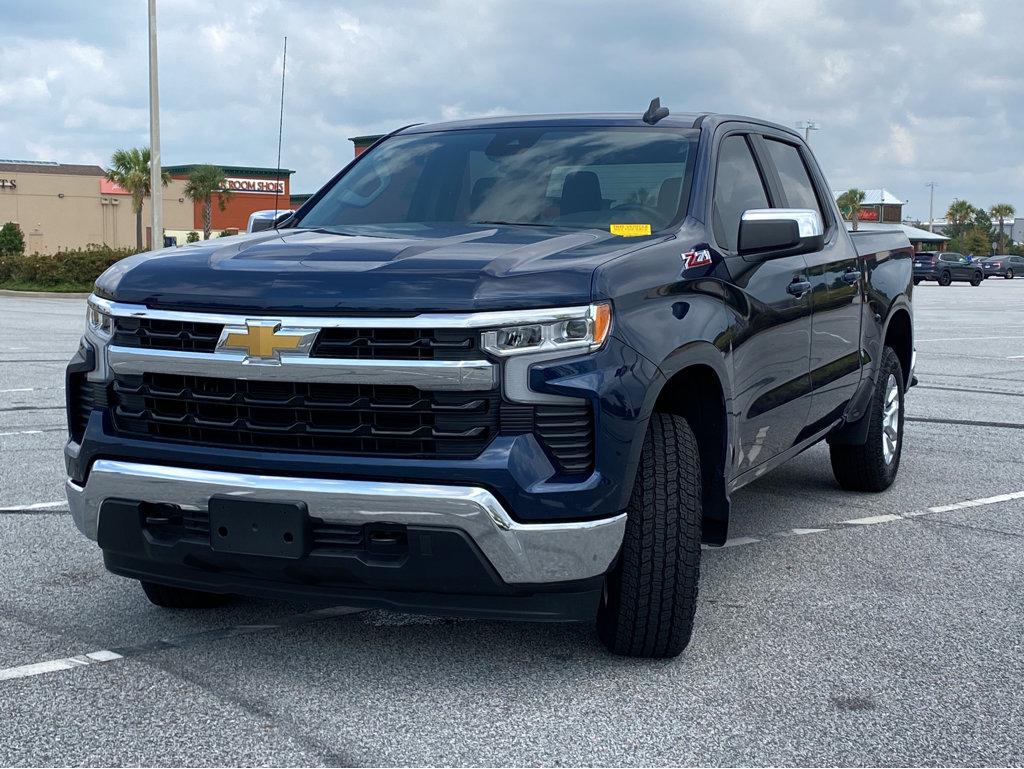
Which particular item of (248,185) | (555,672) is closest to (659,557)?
(555,672)

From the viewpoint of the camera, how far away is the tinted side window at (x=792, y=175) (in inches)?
237

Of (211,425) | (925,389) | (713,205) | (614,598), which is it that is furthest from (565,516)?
(925,389)

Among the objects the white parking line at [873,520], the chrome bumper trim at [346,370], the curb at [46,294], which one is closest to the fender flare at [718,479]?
the chrome bumper trim at [346,370]

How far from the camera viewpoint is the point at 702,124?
5242mm

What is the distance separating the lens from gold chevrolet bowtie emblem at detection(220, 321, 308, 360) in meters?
3.62

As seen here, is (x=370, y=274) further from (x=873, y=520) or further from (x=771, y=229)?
(x=873, y=520)

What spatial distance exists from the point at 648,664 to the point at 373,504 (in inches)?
44.6

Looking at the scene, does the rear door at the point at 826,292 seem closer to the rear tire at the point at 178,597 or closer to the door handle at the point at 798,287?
the door handle at the point at 798,287

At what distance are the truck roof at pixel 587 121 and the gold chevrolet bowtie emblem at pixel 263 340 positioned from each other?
216 centimetres

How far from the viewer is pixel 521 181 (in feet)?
16.6

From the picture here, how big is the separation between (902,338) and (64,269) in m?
33.6

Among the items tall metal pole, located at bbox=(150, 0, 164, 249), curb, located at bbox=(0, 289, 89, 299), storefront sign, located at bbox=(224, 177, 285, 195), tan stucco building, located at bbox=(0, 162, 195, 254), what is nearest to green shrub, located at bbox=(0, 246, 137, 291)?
curb, located at bbox=(0, 289, 89, 299)

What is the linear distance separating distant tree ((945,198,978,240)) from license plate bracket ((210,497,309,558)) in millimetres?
152969

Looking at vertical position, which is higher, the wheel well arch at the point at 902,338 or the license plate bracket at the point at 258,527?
the wheel well arch at the point at 902,338
